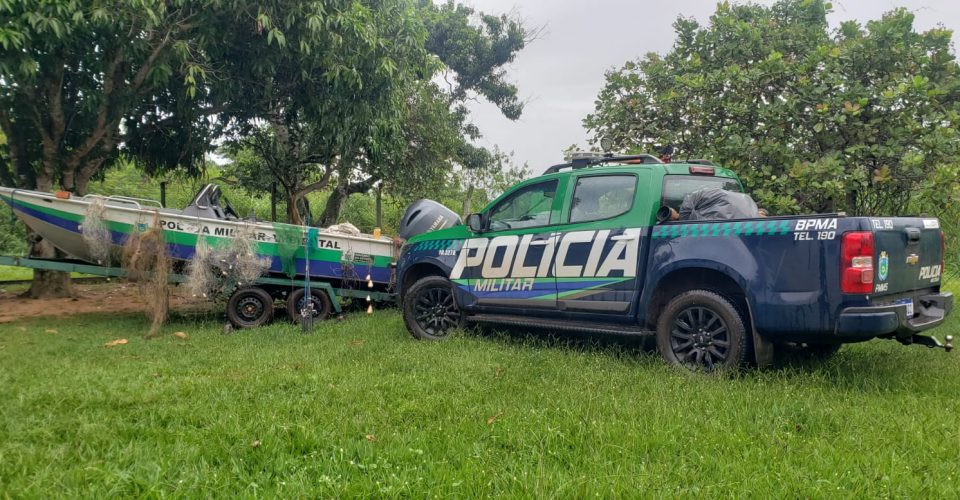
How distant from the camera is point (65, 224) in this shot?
762cm

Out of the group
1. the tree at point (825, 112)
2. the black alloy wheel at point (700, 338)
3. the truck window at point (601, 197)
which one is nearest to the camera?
the black alloy wheel at point (700, 338)

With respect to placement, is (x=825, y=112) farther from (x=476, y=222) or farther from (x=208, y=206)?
(x=208, y=206)

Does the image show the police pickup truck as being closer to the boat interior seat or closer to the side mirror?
the side mirror

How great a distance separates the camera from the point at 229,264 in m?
7.60

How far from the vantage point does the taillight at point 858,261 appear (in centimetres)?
387

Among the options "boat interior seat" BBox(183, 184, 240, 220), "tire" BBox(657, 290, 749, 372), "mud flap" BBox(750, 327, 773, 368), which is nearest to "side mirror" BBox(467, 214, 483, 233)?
"tire" BBox(657, 290, 749, 372)

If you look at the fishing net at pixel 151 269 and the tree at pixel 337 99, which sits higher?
the tree at pixel 337 99

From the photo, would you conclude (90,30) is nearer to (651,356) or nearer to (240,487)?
(240,487)

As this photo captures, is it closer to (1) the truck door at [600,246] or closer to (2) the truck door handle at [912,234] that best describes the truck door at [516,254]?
(1) the truck door at [600,246]

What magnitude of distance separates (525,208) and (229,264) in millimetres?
4125

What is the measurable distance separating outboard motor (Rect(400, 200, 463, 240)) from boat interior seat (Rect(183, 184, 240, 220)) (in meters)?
2.71

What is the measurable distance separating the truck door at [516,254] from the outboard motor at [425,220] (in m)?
1.77

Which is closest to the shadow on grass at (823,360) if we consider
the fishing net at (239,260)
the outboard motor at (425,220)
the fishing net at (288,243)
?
the outboard motor at (425,220)

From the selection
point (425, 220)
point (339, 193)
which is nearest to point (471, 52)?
point (339, 193)
